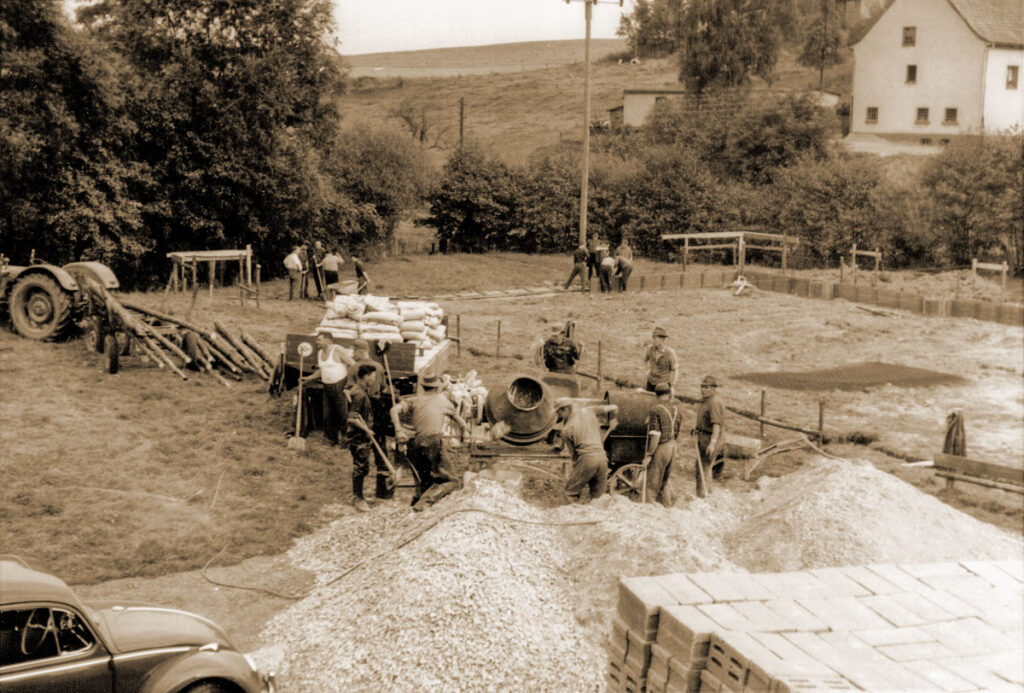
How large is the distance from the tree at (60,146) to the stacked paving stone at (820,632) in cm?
2463

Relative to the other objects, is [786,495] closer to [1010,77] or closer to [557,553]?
[557,553]

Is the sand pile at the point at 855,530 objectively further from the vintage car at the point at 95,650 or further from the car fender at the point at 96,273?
the car fender at the point at 96,273

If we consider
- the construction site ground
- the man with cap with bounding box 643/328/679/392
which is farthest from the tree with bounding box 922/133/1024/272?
the man with cap with bounding box 643/328/679/392

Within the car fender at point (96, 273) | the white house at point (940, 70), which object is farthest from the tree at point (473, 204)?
the car fender at point (96, 273)

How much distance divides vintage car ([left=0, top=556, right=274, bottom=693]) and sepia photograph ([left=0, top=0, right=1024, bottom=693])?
2 centimetres

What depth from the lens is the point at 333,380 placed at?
1441 cm

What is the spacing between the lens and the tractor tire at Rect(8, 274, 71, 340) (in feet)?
62.8

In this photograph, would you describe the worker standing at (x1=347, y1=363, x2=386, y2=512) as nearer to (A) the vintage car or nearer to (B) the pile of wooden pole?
(A) the vintage car

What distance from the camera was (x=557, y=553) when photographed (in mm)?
9508

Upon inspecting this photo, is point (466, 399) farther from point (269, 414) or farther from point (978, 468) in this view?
point (978, 468)

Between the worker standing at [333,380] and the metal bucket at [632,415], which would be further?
the worker standing at [333,380]

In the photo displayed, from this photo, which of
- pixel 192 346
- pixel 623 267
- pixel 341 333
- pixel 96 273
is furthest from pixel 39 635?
pixel 623 267

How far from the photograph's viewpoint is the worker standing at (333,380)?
14406 millimetres

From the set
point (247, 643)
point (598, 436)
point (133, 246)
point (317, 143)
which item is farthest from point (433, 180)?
point (247, 643)
